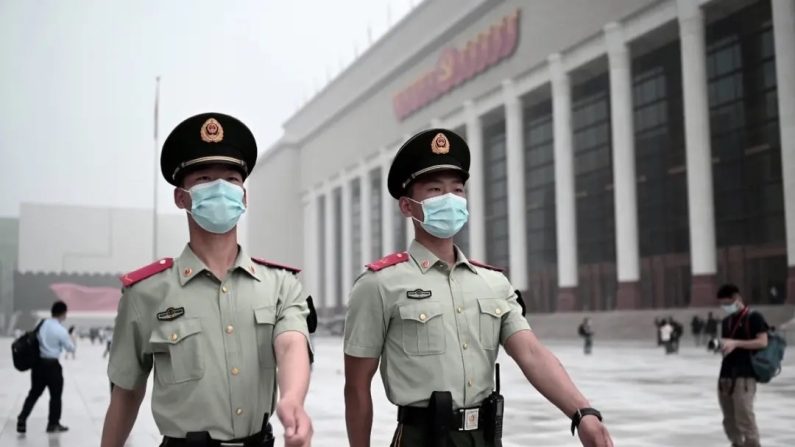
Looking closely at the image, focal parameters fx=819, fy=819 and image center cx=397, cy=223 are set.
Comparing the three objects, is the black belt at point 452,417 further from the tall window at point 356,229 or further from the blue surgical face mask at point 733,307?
the tall window at point 356,229

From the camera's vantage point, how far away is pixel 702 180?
34562 millimetres

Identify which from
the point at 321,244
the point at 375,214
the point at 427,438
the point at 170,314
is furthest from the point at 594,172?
the point at 170,314

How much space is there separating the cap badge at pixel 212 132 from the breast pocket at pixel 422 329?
41.5 inches

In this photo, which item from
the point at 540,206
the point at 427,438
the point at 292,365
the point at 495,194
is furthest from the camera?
the point at 495,194

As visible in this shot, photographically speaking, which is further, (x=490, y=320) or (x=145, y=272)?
(x=490, y=320)

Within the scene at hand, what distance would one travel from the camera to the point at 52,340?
11.3 metres

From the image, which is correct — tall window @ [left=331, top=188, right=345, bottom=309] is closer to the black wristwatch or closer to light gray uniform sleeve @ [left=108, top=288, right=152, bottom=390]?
light gray uniform sleeve @ [left=108, top=288, right=152, bottom=390]

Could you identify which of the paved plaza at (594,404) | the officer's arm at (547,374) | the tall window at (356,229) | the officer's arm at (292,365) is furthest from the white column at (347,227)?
the officer's arm at (292,365)

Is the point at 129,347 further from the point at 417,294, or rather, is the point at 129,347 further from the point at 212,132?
the point at 417,294

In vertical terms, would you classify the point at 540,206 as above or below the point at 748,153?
below

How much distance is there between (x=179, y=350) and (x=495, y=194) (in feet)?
183

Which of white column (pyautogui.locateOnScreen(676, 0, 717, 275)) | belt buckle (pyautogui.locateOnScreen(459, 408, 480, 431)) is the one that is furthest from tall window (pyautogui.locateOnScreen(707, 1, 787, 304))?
belt buckle (pyautogui.locateOnScreen(459, 408, 480, 431))

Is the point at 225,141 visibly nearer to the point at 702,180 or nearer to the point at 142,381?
the point at 142,381

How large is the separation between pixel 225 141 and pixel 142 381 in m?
0.90
